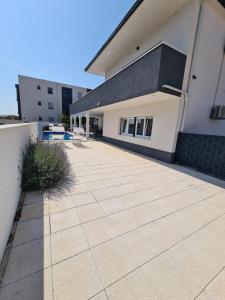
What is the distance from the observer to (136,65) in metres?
5.85

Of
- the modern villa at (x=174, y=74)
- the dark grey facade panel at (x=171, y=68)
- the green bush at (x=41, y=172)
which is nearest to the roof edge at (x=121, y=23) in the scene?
the modern villa at (x=174, y=74)

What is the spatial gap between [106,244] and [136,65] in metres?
6.41

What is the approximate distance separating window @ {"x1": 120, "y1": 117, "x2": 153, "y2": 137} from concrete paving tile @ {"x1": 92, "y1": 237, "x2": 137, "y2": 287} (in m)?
6.21

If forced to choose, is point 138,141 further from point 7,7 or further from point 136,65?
point 7,7

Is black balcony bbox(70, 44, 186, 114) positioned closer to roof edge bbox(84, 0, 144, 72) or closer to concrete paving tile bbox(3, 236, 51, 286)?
roof edge bbox(84, 0, 144, 72)

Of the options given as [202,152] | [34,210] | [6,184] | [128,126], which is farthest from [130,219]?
[128,126]

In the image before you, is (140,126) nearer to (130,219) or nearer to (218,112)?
(218,112)

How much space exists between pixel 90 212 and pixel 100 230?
49cm

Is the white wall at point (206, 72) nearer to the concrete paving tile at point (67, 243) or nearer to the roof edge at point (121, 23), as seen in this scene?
the roof edge at point (121, 23)

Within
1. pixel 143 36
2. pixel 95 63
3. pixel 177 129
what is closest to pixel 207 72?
pixel 177 129

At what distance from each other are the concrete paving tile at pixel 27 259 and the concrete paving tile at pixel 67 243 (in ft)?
0.27

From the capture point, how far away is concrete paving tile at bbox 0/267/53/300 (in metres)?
1.23

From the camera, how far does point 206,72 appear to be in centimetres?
586

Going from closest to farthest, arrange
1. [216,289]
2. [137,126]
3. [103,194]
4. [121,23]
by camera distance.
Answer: [216,289] → [103,194] → [121,23] → [137,126]
